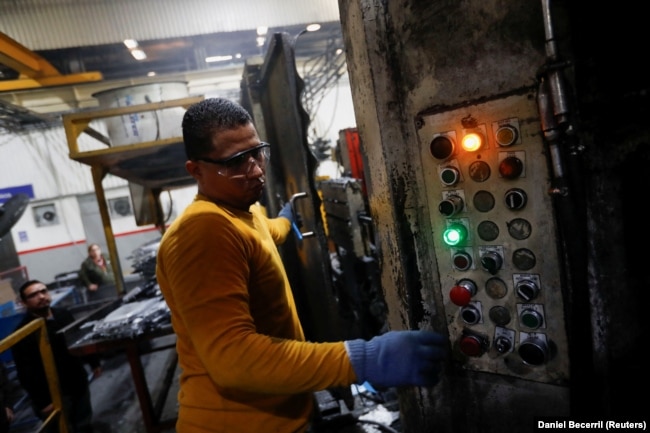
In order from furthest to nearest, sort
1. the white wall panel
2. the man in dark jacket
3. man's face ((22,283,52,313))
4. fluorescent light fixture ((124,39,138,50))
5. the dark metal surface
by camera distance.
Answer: fluorescent light fixture ((124,39,138,50)), the white wall panel, man's face ((22,283,52,313)), the man in dark jacket, the dark metal surface

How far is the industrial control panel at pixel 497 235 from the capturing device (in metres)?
1.18

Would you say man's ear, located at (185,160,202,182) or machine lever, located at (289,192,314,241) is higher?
man's ear, located at (185,160,202,182)

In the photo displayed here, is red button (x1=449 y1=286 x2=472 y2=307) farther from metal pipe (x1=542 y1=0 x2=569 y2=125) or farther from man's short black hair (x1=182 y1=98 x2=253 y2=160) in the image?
man's short black hair (x1=182 y1=98 x2=253 y2=160)

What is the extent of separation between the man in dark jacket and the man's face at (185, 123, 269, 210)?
332 centimetres

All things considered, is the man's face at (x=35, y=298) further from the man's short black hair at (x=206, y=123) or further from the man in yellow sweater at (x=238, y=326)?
the man's short black hair at (x=206, y=123)

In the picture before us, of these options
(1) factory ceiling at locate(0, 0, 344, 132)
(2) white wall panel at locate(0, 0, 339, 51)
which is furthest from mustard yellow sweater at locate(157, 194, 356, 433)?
(2) white wall panel at locate(0, 0, 339, 51)

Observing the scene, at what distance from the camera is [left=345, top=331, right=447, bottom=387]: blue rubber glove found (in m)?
1.08

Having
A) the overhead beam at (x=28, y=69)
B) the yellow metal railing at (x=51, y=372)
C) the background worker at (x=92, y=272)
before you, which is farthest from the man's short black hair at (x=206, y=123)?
the background worker at (x=92, y=272)

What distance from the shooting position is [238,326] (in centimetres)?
109

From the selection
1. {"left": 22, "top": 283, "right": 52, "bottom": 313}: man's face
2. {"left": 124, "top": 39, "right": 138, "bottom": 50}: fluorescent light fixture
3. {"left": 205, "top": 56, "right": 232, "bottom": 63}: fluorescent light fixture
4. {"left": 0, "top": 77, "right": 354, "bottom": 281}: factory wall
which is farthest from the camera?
{"left": 0, "top": 77, "right": 354, "bottom": 281}: factory wall

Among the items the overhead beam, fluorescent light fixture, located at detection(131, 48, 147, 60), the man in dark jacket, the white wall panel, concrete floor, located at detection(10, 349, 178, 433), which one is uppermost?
the white wall panel

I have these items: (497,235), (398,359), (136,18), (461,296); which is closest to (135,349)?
(398,359)

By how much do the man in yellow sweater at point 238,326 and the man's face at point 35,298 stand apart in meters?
3.36

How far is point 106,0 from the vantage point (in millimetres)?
7586
